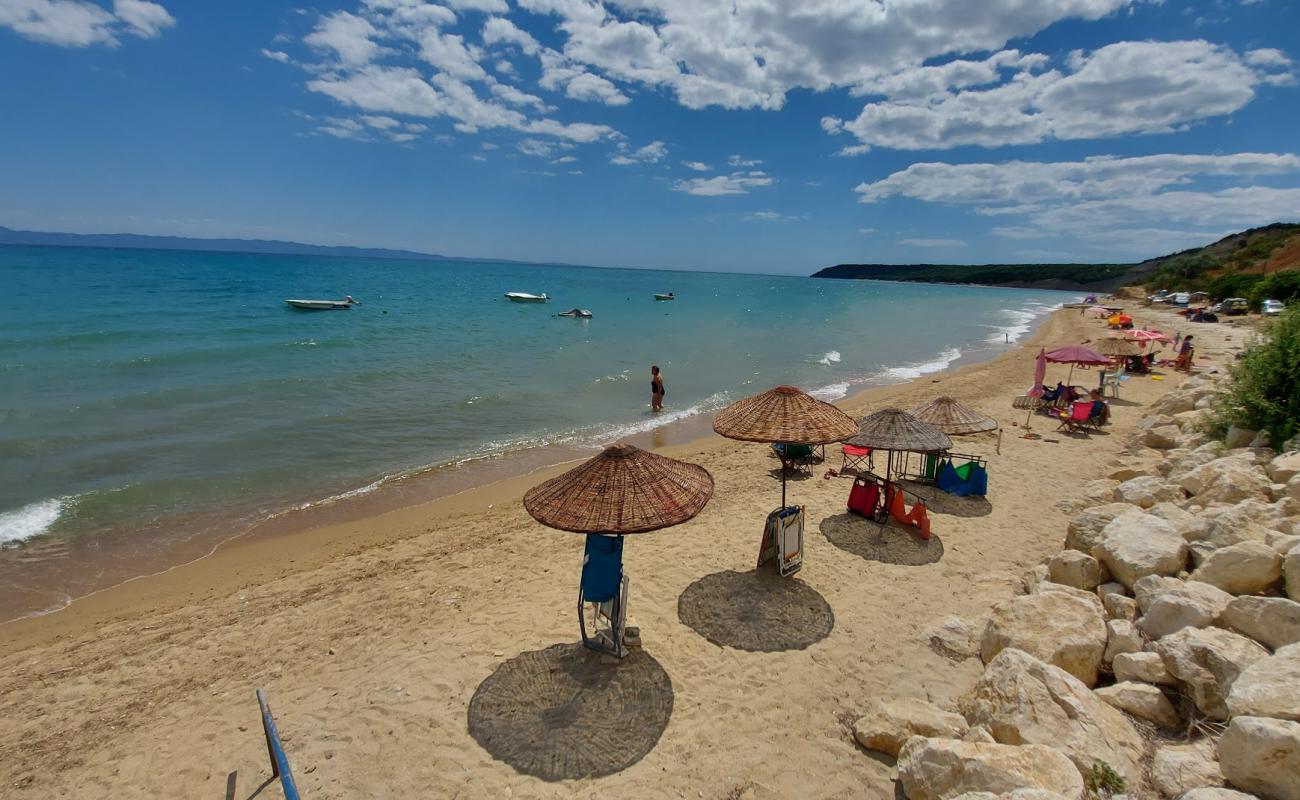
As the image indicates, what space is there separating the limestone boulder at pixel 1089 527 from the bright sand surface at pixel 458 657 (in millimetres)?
916

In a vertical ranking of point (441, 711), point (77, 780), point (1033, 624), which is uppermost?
point (1033, 624)

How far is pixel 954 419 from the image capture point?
378 inches

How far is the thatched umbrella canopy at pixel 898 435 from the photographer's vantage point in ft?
26.5

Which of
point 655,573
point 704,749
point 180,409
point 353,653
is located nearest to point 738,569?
point 655,573

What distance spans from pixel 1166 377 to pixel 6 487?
1324 inches

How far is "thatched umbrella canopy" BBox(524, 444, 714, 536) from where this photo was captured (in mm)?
4699

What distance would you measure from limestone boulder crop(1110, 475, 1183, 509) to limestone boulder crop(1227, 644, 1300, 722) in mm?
4915

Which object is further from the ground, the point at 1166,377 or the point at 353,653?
the point at 1166,377

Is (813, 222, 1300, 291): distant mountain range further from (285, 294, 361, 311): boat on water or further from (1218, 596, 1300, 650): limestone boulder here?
(285, 294, 361, 311): boat on water

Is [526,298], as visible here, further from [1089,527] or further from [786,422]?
[1089,527]

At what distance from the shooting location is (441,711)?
505 centimetres

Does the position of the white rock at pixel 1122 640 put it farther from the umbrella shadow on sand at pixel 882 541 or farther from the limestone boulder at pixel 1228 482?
the limestone boulder at pixel 1228 482

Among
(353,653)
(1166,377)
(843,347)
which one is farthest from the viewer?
(843,347)

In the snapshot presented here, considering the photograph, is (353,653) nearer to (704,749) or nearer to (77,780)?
(77,780)
